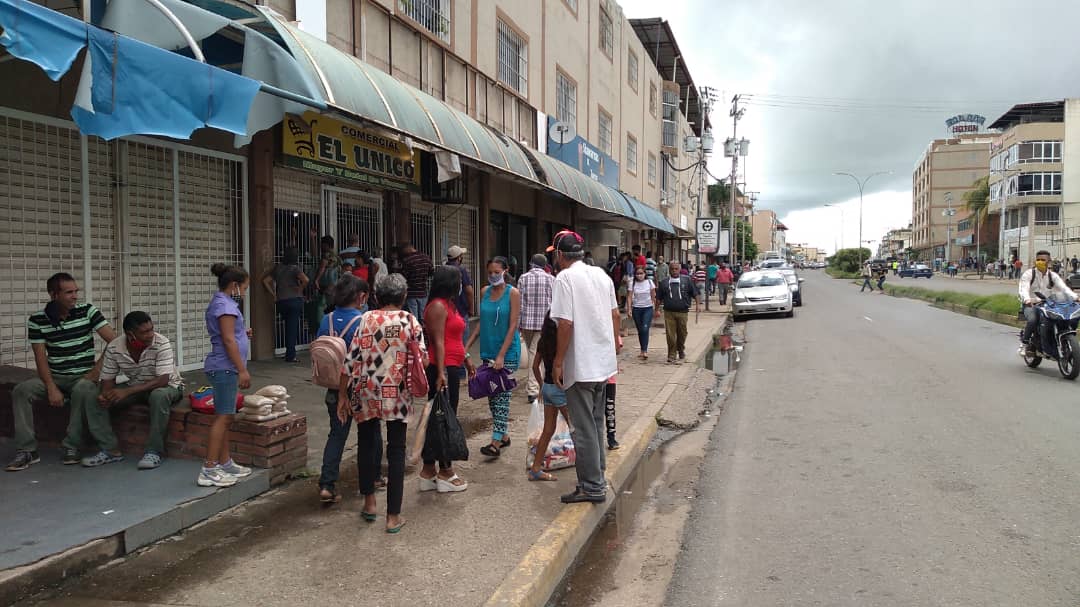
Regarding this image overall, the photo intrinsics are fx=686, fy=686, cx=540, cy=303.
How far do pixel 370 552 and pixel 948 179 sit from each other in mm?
108122

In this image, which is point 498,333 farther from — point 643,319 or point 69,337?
point 643,319

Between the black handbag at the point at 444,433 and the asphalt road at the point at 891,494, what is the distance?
1.55m

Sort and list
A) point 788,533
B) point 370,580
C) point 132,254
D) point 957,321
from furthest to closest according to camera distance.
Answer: point 957,321
point 132,254
point 788,533
point 370,580

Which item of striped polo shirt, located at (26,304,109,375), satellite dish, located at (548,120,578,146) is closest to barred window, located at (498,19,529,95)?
satellite dish, located at (548,120,578,146)

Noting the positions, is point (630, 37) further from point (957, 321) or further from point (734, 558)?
point (734, 558)

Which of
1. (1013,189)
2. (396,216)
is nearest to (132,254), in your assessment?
(396,216)

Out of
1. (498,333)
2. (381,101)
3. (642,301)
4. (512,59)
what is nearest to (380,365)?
(498,333)

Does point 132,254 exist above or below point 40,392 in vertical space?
above

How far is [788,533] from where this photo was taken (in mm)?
4277

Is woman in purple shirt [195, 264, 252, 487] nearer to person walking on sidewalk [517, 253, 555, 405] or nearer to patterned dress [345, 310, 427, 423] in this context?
patterned dress [345, 310, 427, 423]

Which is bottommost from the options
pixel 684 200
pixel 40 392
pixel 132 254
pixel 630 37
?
pixel 40 392

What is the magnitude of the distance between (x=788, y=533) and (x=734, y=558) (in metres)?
0.54

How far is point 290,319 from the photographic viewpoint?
877 cm

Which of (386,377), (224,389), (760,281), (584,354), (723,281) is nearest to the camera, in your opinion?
(386,377)
